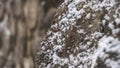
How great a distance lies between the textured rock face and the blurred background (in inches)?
72.2

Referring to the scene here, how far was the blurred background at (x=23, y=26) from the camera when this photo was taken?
275 centimetres

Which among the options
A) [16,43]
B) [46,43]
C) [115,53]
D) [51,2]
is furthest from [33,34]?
[115,53]

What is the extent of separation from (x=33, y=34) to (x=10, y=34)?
0.25 m

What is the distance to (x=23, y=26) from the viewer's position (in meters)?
2.84

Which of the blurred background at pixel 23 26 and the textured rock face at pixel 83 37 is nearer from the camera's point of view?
the textured rock face at pixel 83 37

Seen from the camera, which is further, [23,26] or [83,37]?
[23,26]

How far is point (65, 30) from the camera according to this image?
0.73 meters

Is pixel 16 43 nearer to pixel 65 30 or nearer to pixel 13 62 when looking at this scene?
pixel 13 62

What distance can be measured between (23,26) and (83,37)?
218 centimetres

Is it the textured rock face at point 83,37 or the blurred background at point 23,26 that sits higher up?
the blurred background at point 23,26

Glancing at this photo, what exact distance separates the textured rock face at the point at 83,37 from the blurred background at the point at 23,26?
183 cm

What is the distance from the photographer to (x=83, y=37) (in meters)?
0.69

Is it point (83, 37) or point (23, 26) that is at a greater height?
point (23, 26)

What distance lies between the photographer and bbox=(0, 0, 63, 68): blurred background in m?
2.75
